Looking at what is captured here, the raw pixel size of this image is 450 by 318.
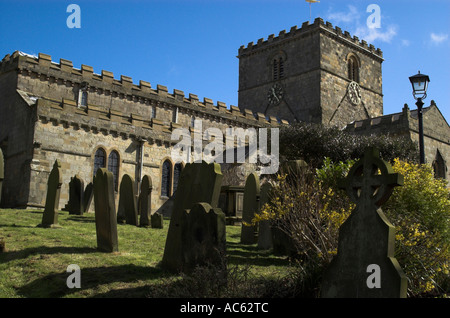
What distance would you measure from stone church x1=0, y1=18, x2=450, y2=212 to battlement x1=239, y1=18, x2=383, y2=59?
0.11 meters

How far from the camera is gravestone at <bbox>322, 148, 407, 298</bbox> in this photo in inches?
213

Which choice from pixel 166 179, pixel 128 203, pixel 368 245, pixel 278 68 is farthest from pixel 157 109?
pixel 368 245

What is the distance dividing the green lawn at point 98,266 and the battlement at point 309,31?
1325 inches

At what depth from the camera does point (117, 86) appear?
A: 30.9 meters

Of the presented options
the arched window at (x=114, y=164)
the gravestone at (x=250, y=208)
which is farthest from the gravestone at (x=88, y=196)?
the gravestone at (x=250, y=208)

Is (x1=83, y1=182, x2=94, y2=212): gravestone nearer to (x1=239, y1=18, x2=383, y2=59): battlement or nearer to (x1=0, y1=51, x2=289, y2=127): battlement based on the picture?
(x1=0, y1=51, x2=289, y2=127): battlement

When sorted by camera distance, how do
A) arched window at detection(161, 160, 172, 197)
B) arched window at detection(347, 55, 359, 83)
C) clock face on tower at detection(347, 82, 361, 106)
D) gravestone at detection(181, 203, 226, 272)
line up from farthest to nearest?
arched window at detection(347, 55, 359, 83), clock face on tower at detection(347, 82, 361, 106), arched window at detection(161, 160, 172, 197), gravestone at detection(181, 203, 226, 272)

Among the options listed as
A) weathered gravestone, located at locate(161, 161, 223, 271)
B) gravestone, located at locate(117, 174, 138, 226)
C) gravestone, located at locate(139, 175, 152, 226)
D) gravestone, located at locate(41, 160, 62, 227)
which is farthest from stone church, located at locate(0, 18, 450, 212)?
weathered gravestone, located at locate(161, 161, 223, 271)

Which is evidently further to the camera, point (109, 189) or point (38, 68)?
point (38, 68)

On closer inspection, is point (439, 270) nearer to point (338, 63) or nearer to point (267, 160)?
point (267, 160)
